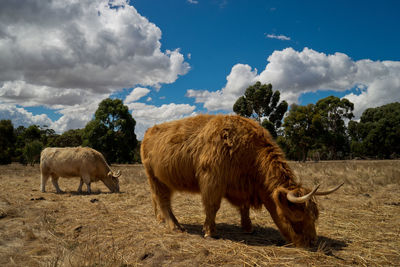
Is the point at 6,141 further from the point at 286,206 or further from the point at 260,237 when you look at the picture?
the point at 286,206

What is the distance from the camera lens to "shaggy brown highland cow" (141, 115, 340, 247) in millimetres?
4070

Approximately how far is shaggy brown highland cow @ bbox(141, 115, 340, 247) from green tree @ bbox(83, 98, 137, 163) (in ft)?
110

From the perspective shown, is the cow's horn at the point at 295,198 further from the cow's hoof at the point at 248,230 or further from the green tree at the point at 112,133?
the green tree at the point at 112,133

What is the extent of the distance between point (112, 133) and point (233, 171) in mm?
35024

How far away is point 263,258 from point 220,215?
314cm


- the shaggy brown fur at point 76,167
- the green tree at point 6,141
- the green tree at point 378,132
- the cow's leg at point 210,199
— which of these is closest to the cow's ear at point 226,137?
the cow's leg at point 210,199

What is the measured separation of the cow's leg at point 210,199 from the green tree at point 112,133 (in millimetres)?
34407

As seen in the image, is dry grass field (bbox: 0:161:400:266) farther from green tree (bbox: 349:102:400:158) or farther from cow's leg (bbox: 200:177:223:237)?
green tree (bbox: 349:102:400:158)

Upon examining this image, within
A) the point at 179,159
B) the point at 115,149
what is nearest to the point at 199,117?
the point at 179,159

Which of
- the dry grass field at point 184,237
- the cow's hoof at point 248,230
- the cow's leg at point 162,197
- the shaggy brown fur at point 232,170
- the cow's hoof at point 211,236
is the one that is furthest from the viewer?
the cow's leg at point 162,197

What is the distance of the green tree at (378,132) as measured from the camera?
4706 centimetres

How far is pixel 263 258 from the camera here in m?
3.61

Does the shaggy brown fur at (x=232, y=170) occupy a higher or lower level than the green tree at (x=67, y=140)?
lower

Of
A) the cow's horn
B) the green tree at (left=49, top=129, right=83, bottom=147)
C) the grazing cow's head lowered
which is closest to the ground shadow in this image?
the grazing cow's head lowered
